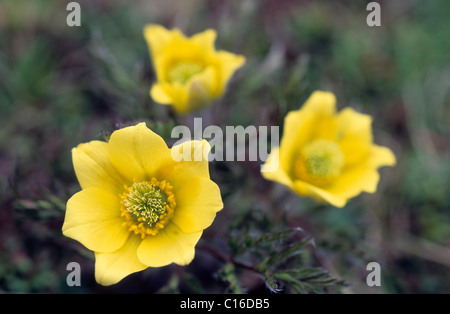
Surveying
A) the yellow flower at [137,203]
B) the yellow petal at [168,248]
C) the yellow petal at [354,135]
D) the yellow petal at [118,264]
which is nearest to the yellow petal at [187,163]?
the yellow flower at [137,203]

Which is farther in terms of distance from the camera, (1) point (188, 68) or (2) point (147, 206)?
(1) point (188, 68)

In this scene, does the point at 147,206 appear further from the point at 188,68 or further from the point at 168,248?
the point at 188,68

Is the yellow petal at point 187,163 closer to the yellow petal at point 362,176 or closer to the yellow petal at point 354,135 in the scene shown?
the yellow petal at point 362,176

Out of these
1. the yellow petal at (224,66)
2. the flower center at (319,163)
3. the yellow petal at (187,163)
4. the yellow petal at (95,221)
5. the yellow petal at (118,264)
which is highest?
the yellow petal at (224,66)

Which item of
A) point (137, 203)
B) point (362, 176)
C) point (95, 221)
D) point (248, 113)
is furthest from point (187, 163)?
point (248, 113)
